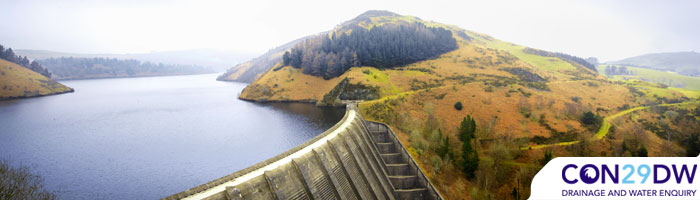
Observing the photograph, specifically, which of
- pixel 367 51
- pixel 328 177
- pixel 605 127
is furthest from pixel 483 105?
pixel 367 51

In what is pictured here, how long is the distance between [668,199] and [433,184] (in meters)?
20.5

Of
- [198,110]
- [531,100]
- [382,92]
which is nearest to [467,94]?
[531,100]

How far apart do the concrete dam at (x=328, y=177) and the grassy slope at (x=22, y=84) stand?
128 meters

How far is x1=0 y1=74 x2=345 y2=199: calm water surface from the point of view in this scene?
3550 cm

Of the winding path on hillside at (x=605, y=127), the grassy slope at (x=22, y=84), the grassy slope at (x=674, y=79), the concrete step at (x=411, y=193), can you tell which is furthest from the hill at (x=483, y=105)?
the grassy slope at (x=22, y=84)

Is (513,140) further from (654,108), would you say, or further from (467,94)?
(654,108)

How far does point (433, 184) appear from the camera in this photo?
3588cm

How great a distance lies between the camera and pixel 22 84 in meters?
106

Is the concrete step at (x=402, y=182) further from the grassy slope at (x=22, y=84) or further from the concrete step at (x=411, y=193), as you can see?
the grassy slope at (x=22, y=84)

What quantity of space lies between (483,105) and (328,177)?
4919cm

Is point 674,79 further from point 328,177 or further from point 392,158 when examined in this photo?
point 328,177

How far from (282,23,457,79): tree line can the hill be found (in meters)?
0.45

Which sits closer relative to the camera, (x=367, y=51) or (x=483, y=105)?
(x=483, y=105)

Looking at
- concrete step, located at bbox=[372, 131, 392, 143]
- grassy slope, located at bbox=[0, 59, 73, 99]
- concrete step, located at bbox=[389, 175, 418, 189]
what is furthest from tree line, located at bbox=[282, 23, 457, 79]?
grassy slope, located at bbox=[0, 59, 73, 99]
